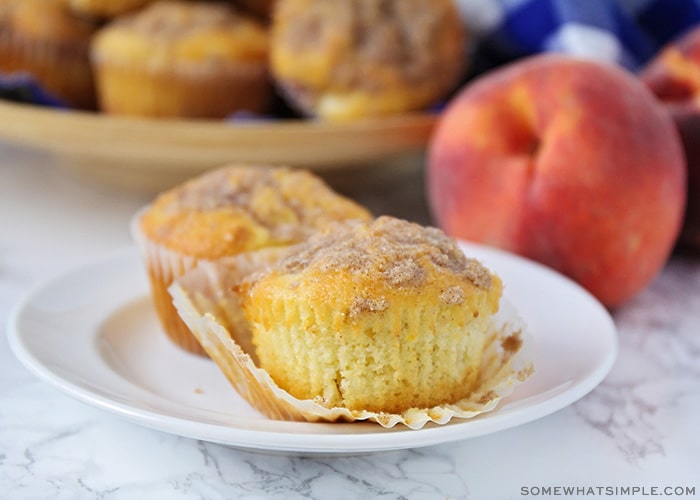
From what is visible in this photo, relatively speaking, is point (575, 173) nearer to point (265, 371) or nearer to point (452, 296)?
point (452, 296)

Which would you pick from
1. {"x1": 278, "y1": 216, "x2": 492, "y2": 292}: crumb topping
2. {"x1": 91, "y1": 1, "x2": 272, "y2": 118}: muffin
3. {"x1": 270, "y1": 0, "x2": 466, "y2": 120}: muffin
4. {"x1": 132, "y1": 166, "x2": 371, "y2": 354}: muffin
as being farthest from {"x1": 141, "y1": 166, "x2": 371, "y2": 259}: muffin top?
{"x1": 91, "y1": 1, "x2": 272, "y2": 118}: muffin

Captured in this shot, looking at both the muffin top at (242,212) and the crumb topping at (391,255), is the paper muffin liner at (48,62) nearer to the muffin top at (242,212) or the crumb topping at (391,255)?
the muffin top at (242,212)

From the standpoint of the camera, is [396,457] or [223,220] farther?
[223,220]

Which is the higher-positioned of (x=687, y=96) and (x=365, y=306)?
(x=365, y=306)

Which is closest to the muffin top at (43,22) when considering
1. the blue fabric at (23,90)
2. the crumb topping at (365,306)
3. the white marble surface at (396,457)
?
the blue fabric at (23,90)

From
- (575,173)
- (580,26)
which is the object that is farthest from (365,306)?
(580,26)

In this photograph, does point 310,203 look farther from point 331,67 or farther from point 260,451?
point 331,67
